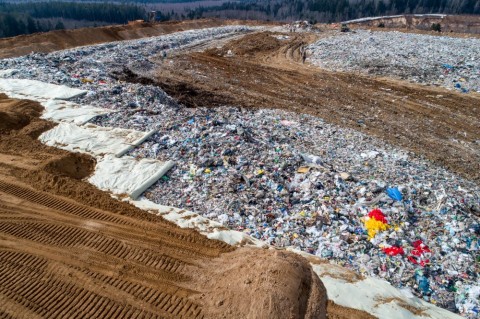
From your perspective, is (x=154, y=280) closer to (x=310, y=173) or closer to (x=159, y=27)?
(x=310, y=173)

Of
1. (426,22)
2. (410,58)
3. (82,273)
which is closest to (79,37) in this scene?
(410,58)

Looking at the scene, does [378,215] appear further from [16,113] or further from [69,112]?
[16,113]

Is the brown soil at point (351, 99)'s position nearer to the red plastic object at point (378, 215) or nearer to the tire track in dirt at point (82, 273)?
the red plastic object at point (378, 215)

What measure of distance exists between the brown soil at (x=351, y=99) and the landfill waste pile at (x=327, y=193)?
3.26ft

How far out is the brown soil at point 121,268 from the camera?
3355 millimetres

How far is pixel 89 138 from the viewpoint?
6801 mm

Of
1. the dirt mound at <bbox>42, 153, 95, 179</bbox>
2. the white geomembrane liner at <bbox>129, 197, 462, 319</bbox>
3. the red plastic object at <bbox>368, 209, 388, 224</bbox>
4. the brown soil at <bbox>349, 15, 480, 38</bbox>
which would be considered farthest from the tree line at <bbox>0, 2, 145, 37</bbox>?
the white geomembrane liner at <bbox>129, 197, 462, 319</bbox>

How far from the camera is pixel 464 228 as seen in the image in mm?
4664

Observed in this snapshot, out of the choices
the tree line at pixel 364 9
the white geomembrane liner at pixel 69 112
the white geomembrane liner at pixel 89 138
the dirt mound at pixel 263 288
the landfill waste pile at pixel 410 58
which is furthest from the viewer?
the tree line at pixel 364 9

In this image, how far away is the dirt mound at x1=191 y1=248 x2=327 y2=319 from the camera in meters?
3.27

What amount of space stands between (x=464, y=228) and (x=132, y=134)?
21.1 ft

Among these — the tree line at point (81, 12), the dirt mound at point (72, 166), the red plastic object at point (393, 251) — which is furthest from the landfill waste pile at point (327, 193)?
the tree line at point (81, 12)

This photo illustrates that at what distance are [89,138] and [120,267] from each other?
3.90 metres

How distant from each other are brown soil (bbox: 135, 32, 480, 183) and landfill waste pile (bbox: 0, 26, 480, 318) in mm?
993
